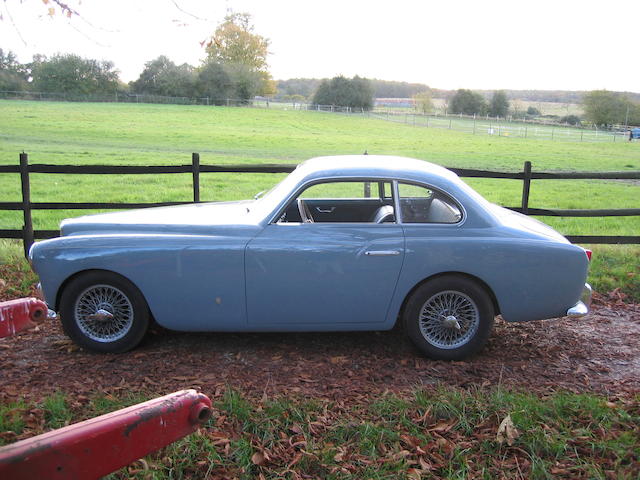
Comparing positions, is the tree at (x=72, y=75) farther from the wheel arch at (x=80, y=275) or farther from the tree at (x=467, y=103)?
the tree at (x=467, y=103)

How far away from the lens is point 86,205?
24.9ft

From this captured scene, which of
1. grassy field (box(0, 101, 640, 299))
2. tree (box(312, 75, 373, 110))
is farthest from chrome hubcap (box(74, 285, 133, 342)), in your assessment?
tree (box(312, 75, 373, 110))

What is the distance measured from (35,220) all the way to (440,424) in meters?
9.43

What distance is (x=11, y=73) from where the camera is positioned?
20953 mm

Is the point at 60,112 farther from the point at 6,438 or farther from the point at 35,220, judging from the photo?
the point at 6,438

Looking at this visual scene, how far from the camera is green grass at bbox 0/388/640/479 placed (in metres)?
3.24

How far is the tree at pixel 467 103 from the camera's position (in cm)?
4431

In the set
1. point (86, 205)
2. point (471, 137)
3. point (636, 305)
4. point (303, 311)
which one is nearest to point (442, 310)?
point (303, 311)

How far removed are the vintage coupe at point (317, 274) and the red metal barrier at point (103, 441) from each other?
281 centimetres

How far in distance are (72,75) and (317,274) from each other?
Result: 25.7 meters

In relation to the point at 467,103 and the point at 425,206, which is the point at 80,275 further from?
the point at 467,103

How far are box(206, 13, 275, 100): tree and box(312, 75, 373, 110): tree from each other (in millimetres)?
4775

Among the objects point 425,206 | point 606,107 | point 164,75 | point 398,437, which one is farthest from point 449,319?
point 606,107

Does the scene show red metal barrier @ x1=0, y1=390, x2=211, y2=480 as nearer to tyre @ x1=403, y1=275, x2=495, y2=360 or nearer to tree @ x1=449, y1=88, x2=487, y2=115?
tyre @ x1=403, y1=275, x2=495, y2=360
